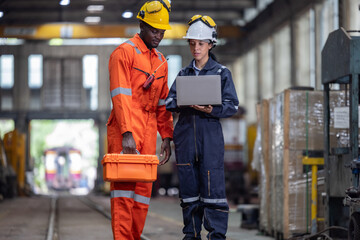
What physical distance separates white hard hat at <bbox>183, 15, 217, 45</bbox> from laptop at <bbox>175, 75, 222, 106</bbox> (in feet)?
1.25

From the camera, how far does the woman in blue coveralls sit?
4.91 meters

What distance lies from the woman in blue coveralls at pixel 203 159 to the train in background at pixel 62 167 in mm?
34701

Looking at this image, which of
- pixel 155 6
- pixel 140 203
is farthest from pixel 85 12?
pixel 140 203

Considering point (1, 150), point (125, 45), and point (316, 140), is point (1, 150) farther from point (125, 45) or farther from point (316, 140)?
point (125, 45)

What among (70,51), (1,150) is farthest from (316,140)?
(70,51)

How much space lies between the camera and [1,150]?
2294cm

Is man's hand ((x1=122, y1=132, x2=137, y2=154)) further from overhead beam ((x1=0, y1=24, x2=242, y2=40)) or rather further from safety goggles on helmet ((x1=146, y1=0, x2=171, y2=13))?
overhead beam ((x1=0, y1=24, x2=242, y2=40))

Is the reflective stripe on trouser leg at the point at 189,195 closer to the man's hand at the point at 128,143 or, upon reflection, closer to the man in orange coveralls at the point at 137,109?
the man in orange coveralls at the point at 137,109

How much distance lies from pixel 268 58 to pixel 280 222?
20101mm

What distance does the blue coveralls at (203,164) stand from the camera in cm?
491

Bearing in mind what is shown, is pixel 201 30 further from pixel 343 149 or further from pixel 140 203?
pixel 343 149

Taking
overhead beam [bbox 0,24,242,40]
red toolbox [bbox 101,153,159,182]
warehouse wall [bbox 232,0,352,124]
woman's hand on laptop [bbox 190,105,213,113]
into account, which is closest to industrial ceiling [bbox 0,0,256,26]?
overhead beam [bbox 0,24,242,40]

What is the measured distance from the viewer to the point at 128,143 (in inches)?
191

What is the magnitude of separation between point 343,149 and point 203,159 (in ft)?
8.89
